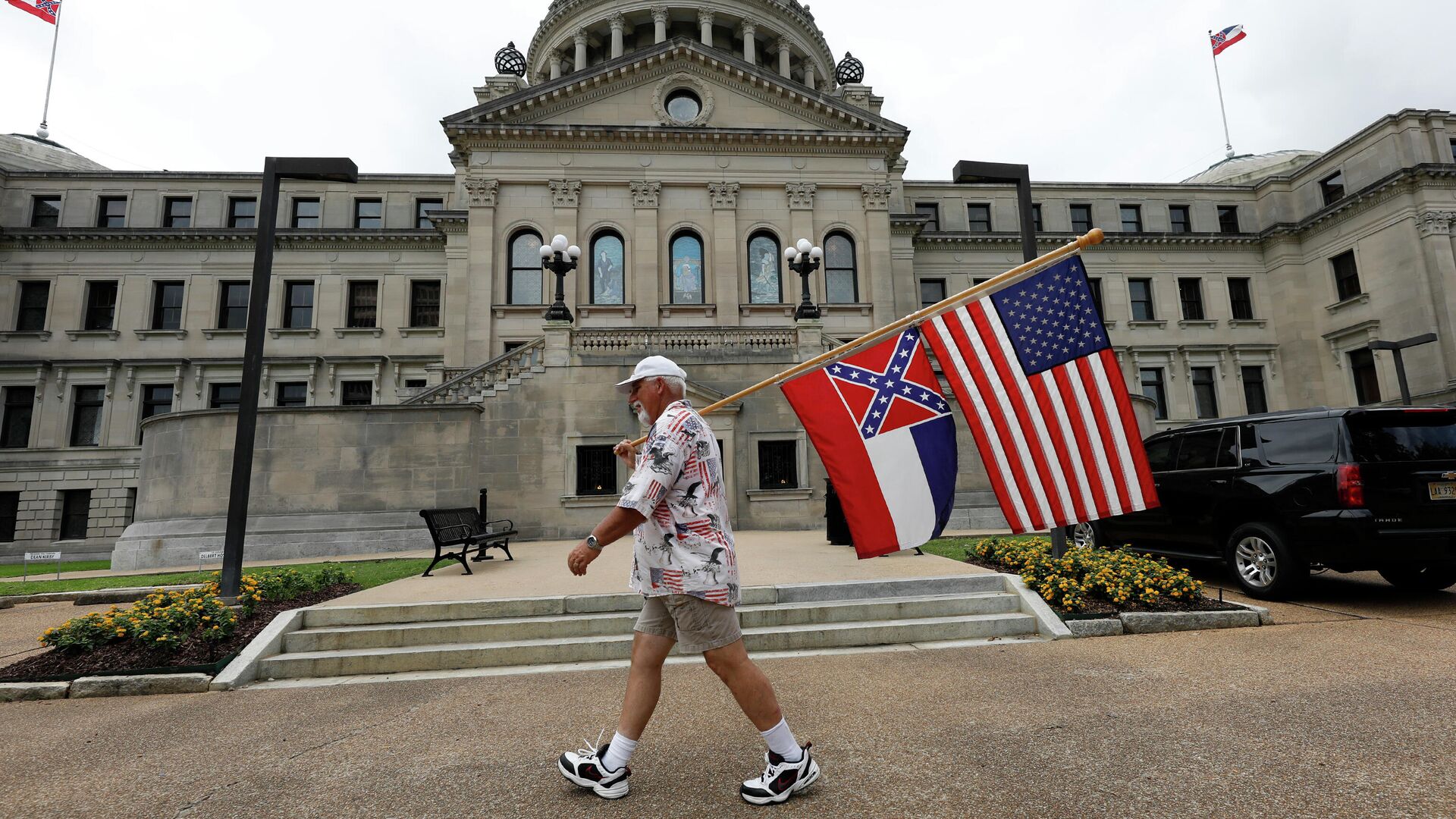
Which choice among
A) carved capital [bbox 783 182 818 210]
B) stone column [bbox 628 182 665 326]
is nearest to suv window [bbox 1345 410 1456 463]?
stone column [bbox 628 182 665 326]

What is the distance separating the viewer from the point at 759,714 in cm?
312

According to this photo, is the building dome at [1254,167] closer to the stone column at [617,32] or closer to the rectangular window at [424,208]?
the stone column at [617,32]

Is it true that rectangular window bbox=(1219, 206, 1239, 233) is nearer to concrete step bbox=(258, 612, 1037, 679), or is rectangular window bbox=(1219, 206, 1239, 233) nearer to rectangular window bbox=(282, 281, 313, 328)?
concrete step bbox=(258, 612, 1037, 679)

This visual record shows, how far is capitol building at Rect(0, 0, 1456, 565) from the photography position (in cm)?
1688

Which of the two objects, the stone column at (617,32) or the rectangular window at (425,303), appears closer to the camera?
the rectangular window at (425,303)

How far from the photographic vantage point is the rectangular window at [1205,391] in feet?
117

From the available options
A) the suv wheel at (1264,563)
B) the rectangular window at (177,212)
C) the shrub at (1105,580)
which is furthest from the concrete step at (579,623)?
the rectangular window at (177,212)

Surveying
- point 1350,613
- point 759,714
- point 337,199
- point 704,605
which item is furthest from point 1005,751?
point 337,199

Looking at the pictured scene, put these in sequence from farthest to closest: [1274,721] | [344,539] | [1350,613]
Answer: [344,539] → [1350,613] → [1274,721]

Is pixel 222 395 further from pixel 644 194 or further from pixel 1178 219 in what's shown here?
pixel 1178 219

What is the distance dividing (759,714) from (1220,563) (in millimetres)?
8062

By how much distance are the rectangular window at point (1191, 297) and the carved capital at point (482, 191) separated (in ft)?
120

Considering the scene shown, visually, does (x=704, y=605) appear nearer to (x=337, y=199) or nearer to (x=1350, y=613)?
(x=1350, y=613)

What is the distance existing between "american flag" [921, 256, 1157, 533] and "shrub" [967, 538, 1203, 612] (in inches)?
83.2
